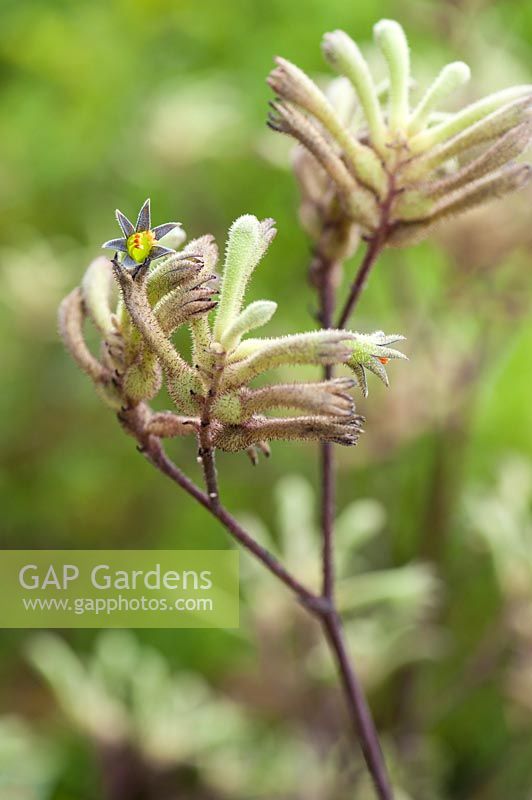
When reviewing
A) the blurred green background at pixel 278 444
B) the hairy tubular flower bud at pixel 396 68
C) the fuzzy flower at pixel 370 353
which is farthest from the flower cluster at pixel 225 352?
the blurred green background at pixel 278 444

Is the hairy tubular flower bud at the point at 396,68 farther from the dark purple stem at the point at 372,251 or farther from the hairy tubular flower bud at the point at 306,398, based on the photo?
the hairy tubular flower bud at the point at 306,398

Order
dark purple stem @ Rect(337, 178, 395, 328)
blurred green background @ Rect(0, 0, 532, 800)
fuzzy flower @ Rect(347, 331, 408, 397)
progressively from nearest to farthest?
fuzzy flower @ Rect(347, 331, 408, 397) < dark purple stem @ Rect(337, 178, 395, 328) < blurred green background @ Rect(0, 0, 532, 800)

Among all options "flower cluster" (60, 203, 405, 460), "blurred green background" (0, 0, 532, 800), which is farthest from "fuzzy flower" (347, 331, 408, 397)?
"blurred green background" (0, 0, 532, 800)

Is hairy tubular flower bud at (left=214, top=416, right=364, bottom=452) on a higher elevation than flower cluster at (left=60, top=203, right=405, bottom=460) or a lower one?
lower

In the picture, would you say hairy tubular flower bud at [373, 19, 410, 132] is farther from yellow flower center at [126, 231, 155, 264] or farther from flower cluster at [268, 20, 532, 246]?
yellow flower center at [126, 231, 155, 264]

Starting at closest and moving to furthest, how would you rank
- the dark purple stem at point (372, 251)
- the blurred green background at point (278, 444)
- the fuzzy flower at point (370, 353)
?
1. the fuzzy flower at point (370, 353)
2. the dark purple stem at point (372, 251)
3. the blurred green background at point (278, 444)

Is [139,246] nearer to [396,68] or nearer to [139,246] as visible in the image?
[139,246]

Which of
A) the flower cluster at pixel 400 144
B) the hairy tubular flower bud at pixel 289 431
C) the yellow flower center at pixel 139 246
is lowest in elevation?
the hairy tubular flower bud at pixel 289 431

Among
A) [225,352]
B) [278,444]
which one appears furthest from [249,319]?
[278,444]
